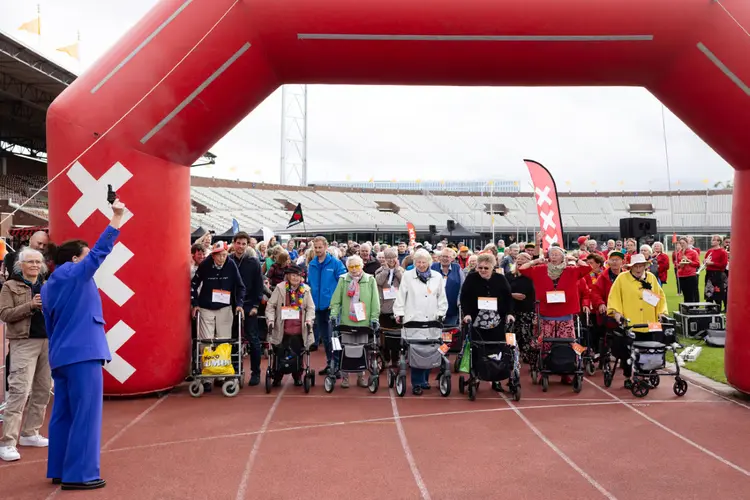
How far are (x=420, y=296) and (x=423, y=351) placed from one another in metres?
0.65

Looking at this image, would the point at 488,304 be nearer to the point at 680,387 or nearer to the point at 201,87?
the point at 680,387

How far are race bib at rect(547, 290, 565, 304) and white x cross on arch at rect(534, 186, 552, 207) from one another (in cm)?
430

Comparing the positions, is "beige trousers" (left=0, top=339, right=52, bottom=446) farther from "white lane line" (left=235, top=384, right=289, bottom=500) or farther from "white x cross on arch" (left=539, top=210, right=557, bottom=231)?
"white x cross on arch" (left=539, top=210, right=557, bottom=231)

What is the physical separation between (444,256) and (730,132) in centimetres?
378

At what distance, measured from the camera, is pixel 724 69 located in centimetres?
644

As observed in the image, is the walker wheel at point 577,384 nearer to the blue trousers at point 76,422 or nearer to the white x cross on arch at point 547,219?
the white x cross on arch at point 547,219

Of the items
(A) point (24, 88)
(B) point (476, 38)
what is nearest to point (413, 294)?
(B) point (476, 38)

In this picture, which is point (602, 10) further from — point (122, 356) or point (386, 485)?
point (122, 356)

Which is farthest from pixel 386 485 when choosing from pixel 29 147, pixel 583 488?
pixel 29 147

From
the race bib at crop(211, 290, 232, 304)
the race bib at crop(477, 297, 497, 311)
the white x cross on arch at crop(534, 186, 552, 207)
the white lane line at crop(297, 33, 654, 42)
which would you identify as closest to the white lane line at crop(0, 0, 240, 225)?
the white lane line at crop(297, 33, 654, 42)

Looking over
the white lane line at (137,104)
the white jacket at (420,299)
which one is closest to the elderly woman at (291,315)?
the white jacket at (420,299)

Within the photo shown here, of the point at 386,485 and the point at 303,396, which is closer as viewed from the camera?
the point at 386,485

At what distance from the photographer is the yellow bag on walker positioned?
24.3 feet

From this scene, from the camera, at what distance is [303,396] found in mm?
7453
